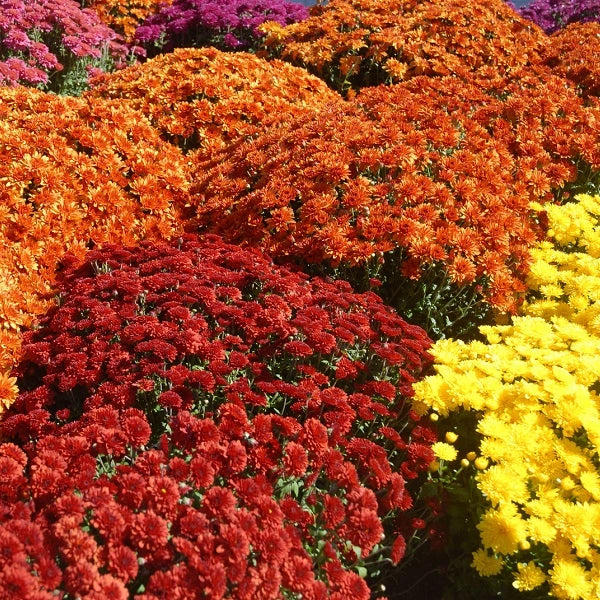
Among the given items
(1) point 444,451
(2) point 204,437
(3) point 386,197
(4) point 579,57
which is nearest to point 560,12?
(4) point 579,57

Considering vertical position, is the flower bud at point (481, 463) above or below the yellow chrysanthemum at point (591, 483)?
below

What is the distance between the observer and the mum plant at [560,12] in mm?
12977

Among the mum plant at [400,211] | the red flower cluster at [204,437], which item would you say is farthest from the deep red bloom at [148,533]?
the mum plant at [400,211]

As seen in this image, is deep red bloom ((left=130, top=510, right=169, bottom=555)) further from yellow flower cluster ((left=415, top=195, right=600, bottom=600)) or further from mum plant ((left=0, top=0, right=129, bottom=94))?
mum plant ((left=0, top=0, right=129, bottom=94))

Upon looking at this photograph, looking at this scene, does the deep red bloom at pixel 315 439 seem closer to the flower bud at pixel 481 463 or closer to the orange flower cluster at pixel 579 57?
the flower bud at pixel 481 463

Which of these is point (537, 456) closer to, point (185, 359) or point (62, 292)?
point (185, 359)

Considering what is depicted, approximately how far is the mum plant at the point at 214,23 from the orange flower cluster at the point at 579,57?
4.08 meters

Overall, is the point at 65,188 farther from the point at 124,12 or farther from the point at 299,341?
the point at 124,12

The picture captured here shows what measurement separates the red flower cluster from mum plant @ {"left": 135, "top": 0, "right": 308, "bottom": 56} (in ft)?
22.3

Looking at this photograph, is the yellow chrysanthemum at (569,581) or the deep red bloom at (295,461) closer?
the yellow chrysanthemum at (569,581)

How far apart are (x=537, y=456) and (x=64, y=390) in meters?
2.01

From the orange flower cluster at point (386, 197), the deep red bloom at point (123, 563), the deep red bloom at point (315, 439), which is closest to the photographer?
the deep red bloom at point (123, 563)

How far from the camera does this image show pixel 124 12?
11.2 meters

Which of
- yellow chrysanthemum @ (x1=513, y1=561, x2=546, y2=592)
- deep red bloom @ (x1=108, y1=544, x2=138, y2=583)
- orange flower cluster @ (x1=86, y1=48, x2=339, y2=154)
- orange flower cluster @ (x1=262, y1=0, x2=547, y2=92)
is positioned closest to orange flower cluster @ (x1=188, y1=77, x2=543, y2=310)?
orange flower cluster @ (x1=86, y1=48, x2=339, y2=154)
